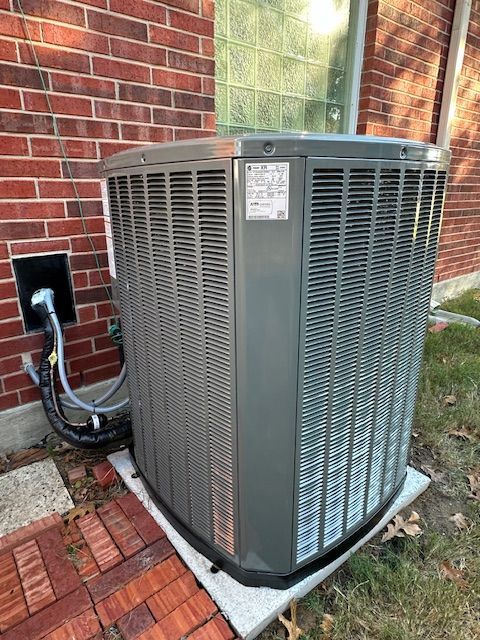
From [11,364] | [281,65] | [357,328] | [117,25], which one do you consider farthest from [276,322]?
[281,65]

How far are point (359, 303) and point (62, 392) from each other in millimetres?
1662

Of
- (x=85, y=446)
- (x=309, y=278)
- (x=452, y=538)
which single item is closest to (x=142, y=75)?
(x=309, y=278)

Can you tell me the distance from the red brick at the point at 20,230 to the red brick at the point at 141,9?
3.44 feet

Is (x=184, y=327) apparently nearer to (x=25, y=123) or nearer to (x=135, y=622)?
(x=135, y=622)

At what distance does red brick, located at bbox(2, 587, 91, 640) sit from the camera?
1.22 metres

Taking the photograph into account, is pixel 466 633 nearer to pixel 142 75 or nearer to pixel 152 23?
pixel 142 75

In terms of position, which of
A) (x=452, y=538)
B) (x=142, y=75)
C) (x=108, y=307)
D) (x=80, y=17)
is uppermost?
Answer: (x=80, y=17)

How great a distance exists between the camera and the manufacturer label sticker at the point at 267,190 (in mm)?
923

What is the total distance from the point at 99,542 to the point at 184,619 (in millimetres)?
460

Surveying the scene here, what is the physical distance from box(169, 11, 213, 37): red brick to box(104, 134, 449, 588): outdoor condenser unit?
1.14 meters

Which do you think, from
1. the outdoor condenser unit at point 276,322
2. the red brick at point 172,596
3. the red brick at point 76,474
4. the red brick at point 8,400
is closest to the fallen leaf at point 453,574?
the outdoor condenser unit at point 276,322

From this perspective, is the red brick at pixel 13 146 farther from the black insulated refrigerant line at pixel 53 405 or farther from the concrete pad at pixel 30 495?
the concrete pad at pixel 30 495

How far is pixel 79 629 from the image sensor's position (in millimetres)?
1240

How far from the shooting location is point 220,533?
134 cm
